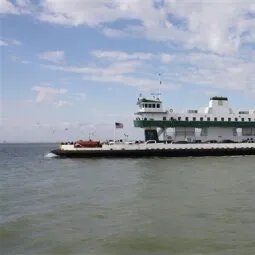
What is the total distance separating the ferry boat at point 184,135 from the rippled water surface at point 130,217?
2458 cm

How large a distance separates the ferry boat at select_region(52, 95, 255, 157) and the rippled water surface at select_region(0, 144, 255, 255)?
80.6 feet

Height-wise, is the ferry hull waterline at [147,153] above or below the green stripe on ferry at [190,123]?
below

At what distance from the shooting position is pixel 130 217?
17.9m

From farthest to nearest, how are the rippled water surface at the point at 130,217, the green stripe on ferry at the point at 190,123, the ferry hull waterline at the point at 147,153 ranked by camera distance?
the green stripe on ferry at the point at 190,123, the ferry hull waterline at the point at 147,153, the rippled water surface at the point at 130,217

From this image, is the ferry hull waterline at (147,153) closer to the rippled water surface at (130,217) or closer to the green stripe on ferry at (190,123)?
the green stripe on ferry at (190,123)

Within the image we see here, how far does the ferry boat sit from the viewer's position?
5525 centimetres

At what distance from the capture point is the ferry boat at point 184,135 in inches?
2175

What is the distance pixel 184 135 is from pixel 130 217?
147 feet


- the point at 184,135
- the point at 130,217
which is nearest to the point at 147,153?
the point at 184,135

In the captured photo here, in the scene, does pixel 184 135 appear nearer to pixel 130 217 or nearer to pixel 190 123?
pixel 190 123

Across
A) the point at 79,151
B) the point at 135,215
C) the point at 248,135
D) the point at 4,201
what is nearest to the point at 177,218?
the point at 135,215

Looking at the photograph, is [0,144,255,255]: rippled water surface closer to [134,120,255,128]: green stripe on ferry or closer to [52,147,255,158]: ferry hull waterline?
[52,147,255,158]: ferry hull waterline

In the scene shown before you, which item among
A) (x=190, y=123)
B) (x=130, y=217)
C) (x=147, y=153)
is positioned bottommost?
(x=130, y=217)

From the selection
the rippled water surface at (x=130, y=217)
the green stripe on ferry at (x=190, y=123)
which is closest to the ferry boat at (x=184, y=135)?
the green stripe on ferry at (x=190, y=123)
